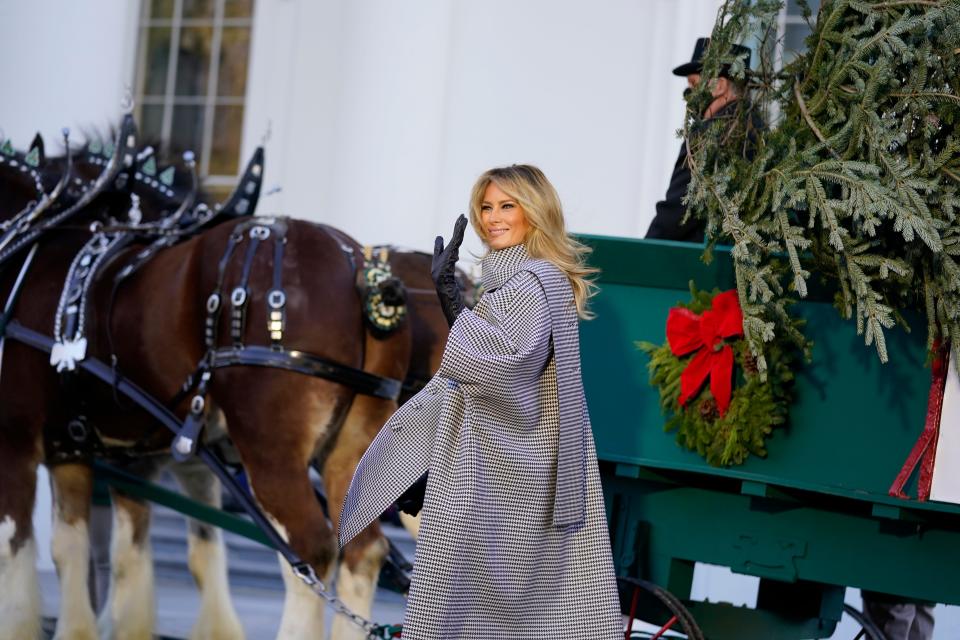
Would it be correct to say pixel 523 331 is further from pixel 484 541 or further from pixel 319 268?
pixel 319 268

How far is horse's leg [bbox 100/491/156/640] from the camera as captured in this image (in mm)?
5336

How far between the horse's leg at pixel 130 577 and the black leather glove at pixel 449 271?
8.77 feet

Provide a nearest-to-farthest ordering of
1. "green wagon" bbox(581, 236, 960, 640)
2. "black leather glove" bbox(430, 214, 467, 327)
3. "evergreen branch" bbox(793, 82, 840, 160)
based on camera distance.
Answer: "black leather glove" bbox(430, 214, 467, 327), "evergreen branch" bbox(793, 82, 840, 160), "green wagon" bbox(581, 236, 960, 640)

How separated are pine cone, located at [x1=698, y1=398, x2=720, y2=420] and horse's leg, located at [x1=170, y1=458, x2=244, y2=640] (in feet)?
8.15

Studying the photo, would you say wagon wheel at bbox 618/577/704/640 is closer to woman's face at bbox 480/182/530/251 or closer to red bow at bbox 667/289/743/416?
red bow at bbox 667/289/743/416

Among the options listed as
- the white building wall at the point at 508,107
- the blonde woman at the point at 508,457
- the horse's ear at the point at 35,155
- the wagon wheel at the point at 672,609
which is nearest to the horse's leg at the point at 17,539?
the horse's ear at the point at 35,155

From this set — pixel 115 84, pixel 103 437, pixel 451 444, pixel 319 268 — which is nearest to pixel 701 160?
pixel 451 444

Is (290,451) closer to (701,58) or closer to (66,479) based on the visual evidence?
(66,479)

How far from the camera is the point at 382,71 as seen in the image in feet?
28.0

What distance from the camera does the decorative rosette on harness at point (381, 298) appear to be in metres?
4.59

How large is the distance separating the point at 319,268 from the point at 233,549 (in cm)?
345

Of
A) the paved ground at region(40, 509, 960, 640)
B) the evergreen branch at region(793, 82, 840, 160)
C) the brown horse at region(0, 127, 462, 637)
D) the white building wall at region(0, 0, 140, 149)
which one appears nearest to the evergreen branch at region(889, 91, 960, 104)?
the evergreen branch at region(793, 82, 840, 160)

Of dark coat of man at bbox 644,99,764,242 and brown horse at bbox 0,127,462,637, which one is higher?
dark coat of man at bbox 644,99,764,242

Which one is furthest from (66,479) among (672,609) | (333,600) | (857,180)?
(857,180)
